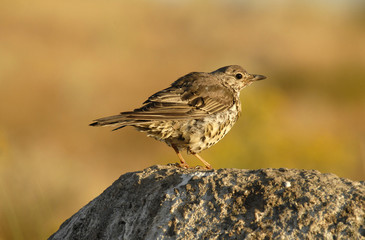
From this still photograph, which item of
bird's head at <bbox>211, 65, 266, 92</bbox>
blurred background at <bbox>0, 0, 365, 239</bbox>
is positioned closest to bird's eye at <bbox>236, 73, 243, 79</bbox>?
bird's head at <bbox>211, 65, 266, 92</bbox>

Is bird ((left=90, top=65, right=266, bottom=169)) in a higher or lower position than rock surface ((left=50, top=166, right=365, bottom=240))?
higher

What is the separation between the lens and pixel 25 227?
23.5 ft

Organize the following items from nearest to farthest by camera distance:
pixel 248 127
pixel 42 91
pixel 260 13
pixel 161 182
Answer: pixel 161 182 → pixel 248 127 → pixel 42 91 → pixel 260 13

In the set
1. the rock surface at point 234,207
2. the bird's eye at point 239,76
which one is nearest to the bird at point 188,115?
the bird's eye at point 239,76

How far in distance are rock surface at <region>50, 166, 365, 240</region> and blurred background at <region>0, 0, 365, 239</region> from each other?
1.76 metres

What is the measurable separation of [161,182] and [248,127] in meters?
6.49

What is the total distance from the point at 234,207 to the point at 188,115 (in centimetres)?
274

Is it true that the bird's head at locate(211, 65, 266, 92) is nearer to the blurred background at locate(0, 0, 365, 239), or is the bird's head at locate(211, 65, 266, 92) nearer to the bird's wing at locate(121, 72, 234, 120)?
the bird's wing at locate(121, 72, 234, 120)

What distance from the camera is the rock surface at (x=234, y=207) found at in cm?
357

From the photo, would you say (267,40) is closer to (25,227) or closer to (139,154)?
(139,154)

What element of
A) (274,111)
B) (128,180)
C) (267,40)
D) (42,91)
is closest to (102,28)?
(267,40)

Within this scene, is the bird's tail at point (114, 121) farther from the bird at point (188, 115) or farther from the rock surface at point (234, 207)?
the rock surface at point (234, 207)

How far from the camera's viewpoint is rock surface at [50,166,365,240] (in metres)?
3.57

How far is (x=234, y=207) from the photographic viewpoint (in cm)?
379
